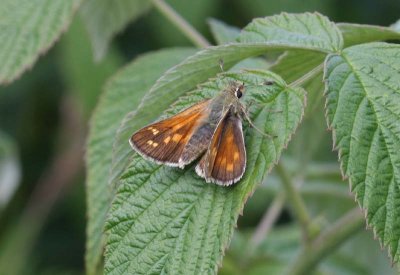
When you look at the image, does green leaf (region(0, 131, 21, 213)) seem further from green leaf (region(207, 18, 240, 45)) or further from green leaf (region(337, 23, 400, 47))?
green leaf (region(337, 23, 400, 47))

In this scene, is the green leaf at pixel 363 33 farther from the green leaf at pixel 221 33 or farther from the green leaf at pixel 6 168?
the green leaf at pixel 6 168

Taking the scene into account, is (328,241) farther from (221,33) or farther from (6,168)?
(6,168)

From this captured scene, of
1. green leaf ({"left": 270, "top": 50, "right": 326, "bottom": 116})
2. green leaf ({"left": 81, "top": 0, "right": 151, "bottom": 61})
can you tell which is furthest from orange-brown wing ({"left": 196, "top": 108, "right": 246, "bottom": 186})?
green leaf ({"left": 81, "top": 0, "right": 151, "bottom": 61})

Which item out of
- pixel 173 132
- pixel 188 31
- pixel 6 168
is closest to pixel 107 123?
pixel 188 31

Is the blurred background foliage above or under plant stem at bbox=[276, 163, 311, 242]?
under

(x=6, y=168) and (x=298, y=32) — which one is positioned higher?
(x=298, y=32)
